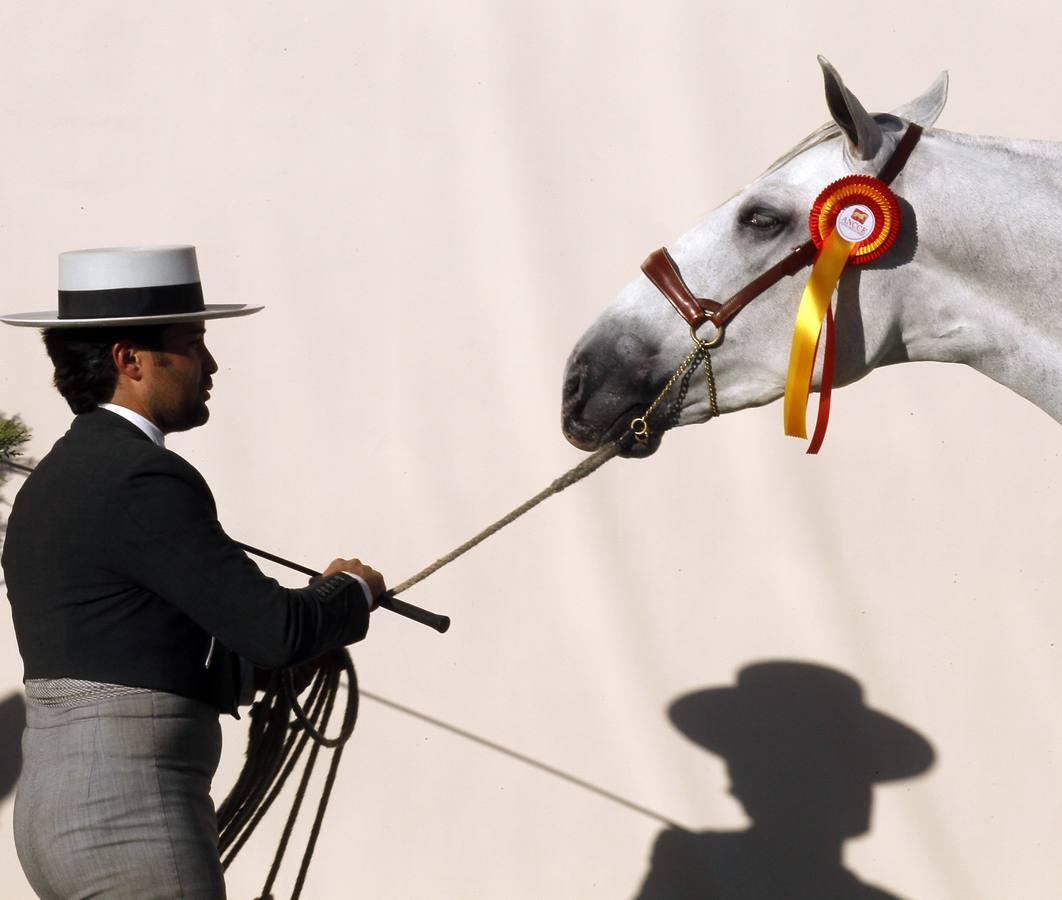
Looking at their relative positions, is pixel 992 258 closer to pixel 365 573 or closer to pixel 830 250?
pixel 830 250

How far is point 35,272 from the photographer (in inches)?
116

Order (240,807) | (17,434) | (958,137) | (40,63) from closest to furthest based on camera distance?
(958,137) < (240,807) < (17,434) < (40,63)

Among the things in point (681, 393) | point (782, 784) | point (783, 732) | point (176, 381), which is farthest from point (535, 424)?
point (176, 381)

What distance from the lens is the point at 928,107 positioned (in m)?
1.79

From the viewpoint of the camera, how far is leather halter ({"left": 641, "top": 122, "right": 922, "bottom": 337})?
1.64 m

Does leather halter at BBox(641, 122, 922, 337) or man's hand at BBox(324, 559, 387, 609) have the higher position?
leather halter at BBox(641, 122, 922, 337)

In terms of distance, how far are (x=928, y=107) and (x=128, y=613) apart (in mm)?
1354

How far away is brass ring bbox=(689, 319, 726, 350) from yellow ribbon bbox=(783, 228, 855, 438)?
10 centimetres

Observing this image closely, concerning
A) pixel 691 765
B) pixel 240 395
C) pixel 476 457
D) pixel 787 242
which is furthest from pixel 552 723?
pixel 787 242

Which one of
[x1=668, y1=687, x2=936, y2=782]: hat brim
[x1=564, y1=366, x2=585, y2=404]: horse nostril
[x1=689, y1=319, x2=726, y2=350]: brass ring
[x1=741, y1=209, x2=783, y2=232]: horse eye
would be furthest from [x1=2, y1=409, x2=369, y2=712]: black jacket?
[x1=668, y1=687, x2=936, y2=782]: hat brim

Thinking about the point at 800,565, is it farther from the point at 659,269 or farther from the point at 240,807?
the point at 240,807

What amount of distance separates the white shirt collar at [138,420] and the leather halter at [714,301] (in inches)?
28.5

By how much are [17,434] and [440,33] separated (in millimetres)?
1392

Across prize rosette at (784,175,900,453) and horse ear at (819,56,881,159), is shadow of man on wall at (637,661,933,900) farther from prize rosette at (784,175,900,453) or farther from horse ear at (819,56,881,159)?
horse ear at (819,56,881,159)
